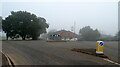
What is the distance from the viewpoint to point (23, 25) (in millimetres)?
56844

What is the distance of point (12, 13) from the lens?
6081cm

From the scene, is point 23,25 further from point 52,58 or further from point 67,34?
point 52,58

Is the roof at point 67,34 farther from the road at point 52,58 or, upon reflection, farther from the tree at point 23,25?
the road at point 52,58

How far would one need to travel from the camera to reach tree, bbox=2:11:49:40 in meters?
56.1

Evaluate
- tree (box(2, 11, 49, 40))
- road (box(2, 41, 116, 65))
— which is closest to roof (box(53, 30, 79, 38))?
tree (box(2, 11, 49, 40))

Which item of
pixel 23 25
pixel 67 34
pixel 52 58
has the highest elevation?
pixel 23 25

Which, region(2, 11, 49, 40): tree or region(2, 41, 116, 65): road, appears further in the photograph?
region(2, 11, 49, 40): tree

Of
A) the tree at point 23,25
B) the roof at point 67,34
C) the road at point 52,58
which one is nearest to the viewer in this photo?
the road at point 52,58

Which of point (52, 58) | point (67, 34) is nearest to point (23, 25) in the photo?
point (67, 34)

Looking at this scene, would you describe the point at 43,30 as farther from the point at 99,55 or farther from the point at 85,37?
the point at 99,55

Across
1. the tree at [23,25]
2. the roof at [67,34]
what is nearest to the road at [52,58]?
the tree at [23,25]

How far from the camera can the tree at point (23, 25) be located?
56.1 meters

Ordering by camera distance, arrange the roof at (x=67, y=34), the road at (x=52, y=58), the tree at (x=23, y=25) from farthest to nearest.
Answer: the roof at (x=67, y=34), the tree at (x=23, y=25), the road at (x=52, y=58)

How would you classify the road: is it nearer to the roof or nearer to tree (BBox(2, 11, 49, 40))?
tree (BBox(2, 11, 49, 40))
